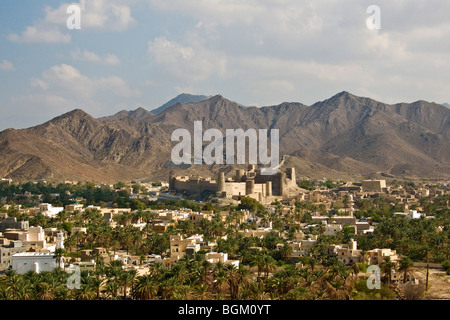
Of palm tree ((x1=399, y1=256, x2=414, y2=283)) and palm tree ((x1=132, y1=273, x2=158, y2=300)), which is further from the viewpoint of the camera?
palm tree ((x1=399, y1=256, x2=414, y2=283))

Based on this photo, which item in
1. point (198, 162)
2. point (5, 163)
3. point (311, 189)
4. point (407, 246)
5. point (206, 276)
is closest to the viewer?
point (206, 276)

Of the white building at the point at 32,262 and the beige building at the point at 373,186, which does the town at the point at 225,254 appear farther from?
the beige building at the point at 373,186

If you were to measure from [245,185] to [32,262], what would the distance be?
146ft

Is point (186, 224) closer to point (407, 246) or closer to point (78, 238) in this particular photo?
point (78, 238)

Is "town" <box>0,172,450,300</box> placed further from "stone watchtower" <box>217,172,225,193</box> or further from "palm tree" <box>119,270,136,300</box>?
"stone watchtower" <box>217,172,225,193</box>

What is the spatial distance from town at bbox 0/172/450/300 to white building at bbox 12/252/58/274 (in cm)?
6

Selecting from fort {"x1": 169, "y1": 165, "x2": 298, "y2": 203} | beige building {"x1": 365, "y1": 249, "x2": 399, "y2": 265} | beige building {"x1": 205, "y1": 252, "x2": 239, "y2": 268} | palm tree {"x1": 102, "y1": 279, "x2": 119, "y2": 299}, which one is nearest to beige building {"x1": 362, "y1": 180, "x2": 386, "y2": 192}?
fort {"x1": 169, "y1": 165, "x2": 298, "y2": 203}

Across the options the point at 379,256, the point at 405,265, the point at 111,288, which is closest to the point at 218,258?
the point at 111,288

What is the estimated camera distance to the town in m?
27.2

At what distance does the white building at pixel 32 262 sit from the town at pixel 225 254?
6 cm
